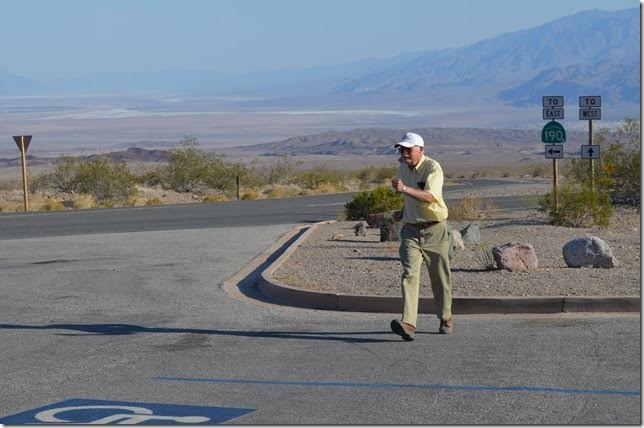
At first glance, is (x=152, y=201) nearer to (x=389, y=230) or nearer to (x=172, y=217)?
(x=172, y=217)

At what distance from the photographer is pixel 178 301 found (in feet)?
45.3

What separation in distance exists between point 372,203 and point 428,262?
14.6 m

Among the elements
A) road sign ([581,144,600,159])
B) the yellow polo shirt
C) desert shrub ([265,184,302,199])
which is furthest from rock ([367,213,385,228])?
desert shrub ([265,184,302,199])

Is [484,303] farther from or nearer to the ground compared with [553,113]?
nearer to the ground

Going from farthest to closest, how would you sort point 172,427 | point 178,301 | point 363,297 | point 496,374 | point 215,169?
point 215,169
point 178,301
point 363,297
point 496,374
point 172,427

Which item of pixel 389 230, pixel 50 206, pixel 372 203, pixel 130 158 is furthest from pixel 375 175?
pixel 130 158

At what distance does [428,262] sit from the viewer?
10898mm

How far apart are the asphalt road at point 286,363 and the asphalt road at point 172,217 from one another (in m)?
11.1

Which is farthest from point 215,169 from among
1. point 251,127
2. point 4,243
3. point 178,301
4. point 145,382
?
point 251,127

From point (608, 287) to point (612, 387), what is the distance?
4.64 metres

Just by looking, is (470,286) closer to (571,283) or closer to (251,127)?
(571,283)

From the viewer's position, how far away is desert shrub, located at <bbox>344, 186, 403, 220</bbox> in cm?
2520

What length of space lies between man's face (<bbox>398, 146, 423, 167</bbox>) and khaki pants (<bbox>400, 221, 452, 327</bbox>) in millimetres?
575

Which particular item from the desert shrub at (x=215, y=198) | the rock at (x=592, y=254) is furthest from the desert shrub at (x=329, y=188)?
the rock at (x=592, y=254)
